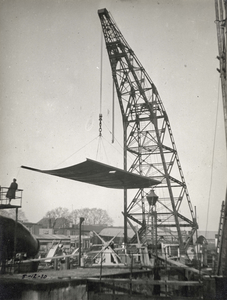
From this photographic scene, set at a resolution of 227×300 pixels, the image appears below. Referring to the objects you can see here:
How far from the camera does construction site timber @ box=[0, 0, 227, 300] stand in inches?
428

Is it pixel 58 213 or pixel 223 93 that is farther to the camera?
pixel 58 213

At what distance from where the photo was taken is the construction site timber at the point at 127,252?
35.7 ft

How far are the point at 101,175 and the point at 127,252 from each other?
6.42 m

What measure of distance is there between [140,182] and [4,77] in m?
12.8

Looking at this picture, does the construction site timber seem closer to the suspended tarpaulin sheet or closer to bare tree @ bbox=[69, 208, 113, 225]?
the suspended tarpaulin sheet

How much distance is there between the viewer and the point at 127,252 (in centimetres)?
2050

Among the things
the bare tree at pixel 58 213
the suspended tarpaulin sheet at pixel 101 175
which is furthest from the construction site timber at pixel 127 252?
the bare tree at pixel 58 213

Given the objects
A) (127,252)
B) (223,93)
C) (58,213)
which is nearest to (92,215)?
(58,213)

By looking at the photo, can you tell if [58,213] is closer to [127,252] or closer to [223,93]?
[127,252]

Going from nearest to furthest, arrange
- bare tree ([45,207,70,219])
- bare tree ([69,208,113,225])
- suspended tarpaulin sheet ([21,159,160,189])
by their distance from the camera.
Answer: suspended tarpaulin sheet ([21,159,160,189]), bare tree ([45,207,70,219]), bare tree ([69,208,113,225])

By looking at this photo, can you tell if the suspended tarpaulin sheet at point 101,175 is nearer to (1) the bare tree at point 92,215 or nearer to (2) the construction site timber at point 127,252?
(2) the construction site timber at point 127,252

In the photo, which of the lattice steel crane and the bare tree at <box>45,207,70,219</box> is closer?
the lattice steel crane

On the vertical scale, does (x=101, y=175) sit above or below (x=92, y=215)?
below

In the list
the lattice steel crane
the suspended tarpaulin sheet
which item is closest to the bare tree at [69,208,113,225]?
the suspended tarpaulin sheet
